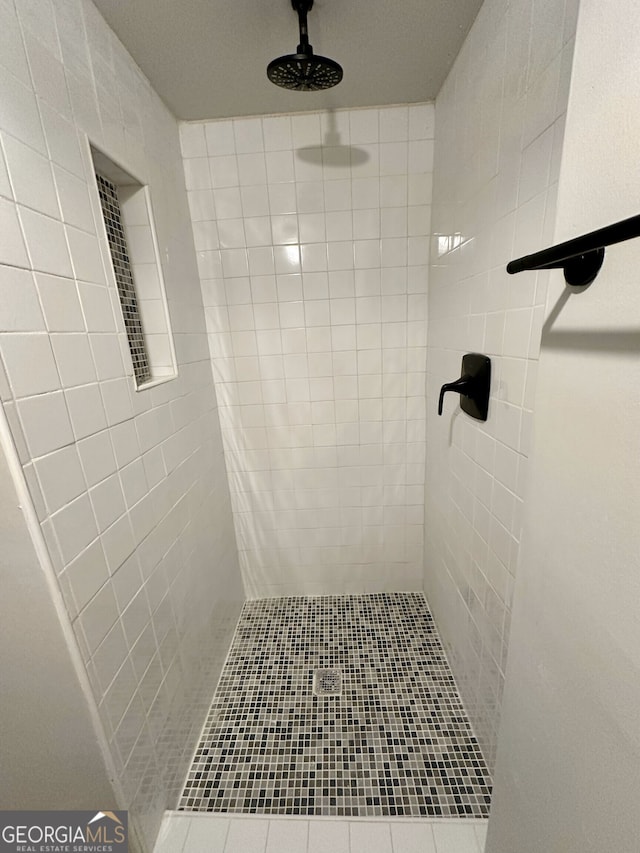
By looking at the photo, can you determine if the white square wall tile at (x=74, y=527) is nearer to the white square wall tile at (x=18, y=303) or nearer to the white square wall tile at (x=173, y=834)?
the white square wall tile at (x=18, y=303)

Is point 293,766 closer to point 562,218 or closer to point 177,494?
point 177,494

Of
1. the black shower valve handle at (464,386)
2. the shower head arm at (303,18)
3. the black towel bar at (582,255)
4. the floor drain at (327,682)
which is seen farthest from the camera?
the floor drain at (327,682)

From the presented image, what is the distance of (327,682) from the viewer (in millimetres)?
1414

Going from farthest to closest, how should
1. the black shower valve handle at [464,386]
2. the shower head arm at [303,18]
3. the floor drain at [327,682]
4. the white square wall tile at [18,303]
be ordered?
the floor drain at [327,682], the black shower valve handle at [464,386], the shower head arm at [303,18], the white square wall tile at [18,303]

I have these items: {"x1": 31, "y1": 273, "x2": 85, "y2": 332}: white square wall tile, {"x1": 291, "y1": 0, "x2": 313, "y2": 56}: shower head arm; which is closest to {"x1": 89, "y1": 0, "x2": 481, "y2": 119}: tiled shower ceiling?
{"x1": 291, "y1": 0, "x2": 313, "y2": 56}: shower head arm

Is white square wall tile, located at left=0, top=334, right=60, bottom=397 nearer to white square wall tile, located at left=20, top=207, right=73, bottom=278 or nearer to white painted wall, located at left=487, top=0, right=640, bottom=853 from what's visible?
white square wall tile, located at left=20, top=207, right=73, bottom=278

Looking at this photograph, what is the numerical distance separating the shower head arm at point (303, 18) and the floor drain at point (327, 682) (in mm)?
2126

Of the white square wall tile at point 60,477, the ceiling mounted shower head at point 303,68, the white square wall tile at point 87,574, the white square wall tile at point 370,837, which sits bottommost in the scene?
the white square wall tile at point 370,837

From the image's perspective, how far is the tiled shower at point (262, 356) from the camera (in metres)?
0.70

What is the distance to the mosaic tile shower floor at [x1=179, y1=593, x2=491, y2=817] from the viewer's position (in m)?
1.05

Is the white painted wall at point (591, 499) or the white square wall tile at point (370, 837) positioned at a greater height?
the white painted wall at point (591, 499)

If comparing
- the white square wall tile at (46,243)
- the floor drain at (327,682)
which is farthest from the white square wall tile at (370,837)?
the white square wall tile at (46,243)

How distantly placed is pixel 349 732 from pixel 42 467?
1349 mm

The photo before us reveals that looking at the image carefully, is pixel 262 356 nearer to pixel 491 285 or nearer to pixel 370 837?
pixel 491 285
